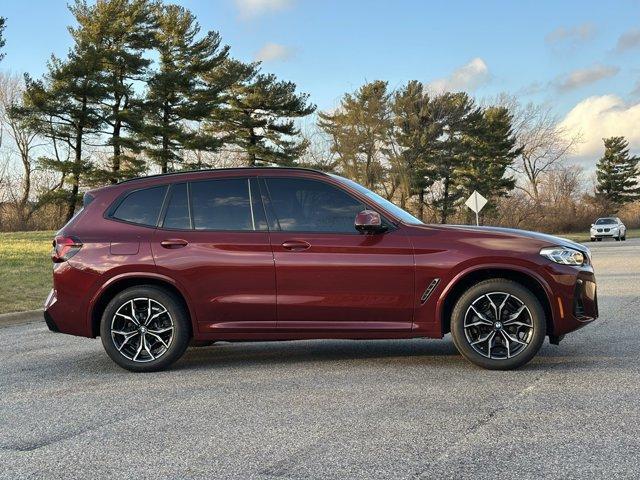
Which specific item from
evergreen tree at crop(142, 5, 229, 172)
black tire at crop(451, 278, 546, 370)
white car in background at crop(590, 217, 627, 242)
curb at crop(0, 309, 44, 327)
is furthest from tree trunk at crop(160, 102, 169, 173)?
black tire at crop(451, 278, 546, 370)

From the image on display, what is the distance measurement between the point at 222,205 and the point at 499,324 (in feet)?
8.68

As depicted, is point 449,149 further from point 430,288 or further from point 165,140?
point 430,288

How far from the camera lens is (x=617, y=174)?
275 feet

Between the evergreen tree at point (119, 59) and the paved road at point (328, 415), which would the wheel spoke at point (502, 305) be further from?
the evergreen tree at point (119, 59)

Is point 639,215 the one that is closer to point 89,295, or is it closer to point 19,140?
point 19,140

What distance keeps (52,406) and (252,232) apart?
2116 millimetres

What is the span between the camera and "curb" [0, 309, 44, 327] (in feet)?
31.7

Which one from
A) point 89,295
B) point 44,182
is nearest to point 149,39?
point 44,182

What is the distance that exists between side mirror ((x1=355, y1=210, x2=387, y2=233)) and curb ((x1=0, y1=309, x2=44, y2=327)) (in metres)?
6.42

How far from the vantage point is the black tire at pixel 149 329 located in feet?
18.9

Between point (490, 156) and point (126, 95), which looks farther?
point (490, 156)

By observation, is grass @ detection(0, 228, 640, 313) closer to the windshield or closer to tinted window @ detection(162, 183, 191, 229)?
tinted window @ detection(162, 183, 191, 229)

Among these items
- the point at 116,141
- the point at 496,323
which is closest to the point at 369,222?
the point at 496,323

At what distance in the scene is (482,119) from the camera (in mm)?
56594
